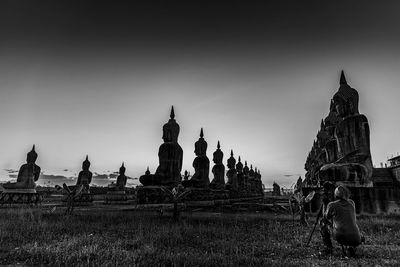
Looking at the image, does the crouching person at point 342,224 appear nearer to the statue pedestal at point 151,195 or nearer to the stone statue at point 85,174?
the statue pedestal at point 151,195

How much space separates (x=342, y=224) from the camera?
14.3 feet

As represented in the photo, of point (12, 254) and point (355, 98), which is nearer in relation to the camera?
point (12, 254)

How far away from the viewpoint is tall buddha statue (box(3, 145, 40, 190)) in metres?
19.3

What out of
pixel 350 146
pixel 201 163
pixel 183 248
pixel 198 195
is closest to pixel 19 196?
pixel 198 195

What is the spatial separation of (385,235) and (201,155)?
58.5 feet

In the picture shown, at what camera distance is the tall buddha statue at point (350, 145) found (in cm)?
1069

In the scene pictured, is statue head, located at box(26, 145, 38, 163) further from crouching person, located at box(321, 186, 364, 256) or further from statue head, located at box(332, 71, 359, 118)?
crouching person, located at box(321, 186, 364, 256)

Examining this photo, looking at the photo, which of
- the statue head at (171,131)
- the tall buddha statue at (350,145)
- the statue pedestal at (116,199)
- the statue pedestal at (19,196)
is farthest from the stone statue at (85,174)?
the tall buddha statue at (350,145)

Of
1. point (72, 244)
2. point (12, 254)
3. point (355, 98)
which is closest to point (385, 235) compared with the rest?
point (72, 244)

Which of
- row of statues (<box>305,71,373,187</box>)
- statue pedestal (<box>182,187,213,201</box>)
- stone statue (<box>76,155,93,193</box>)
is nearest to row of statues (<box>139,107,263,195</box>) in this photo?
statue pedestal (<box>182,187,213,201</box>)

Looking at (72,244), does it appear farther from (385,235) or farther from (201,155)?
(201,155)

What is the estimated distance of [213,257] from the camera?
412cm

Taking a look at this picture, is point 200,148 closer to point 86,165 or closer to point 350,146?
point 350,146

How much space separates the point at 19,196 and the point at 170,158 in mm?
11718
